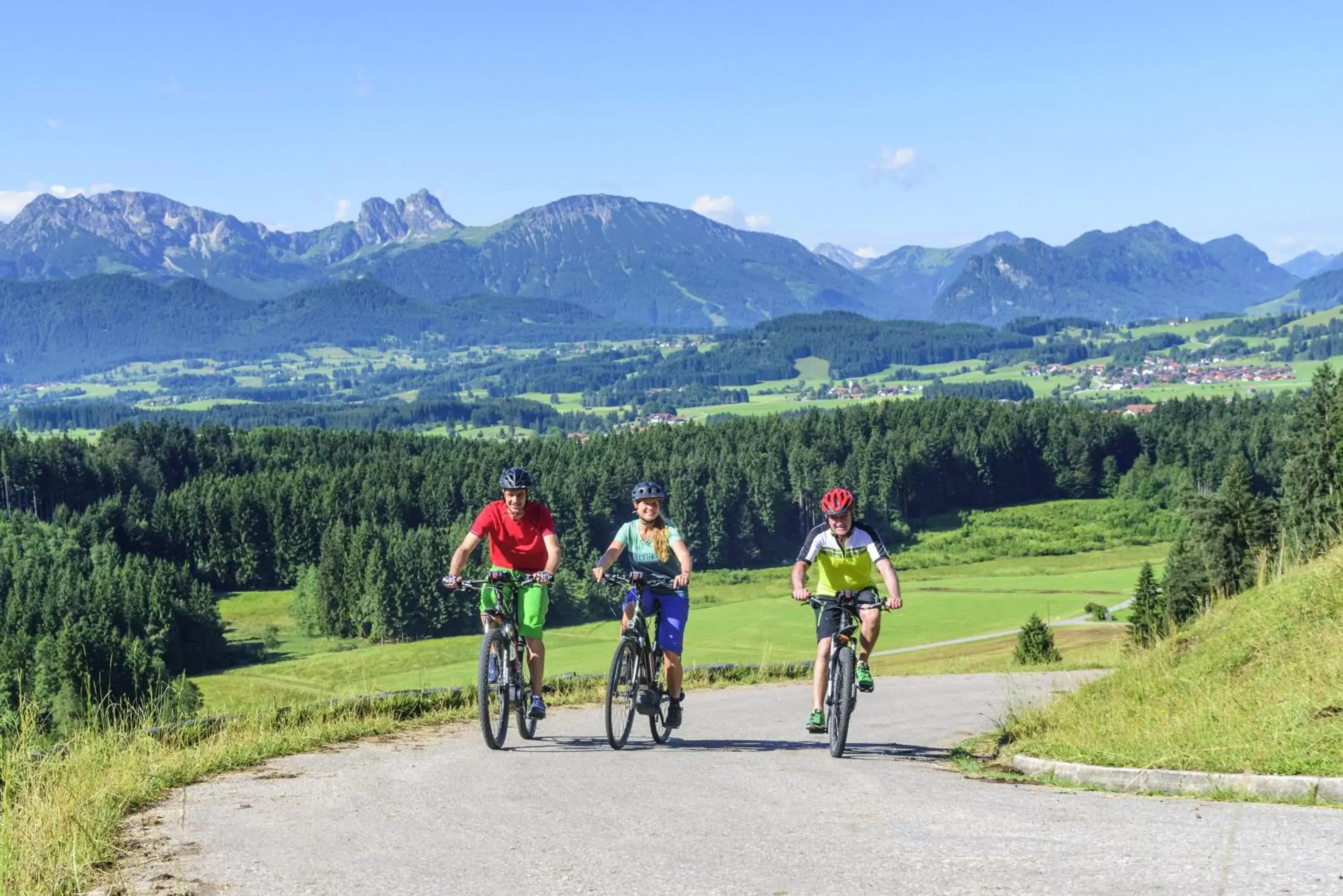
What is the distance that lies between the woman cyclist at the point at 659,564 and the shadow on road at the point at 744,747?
1.73 ft

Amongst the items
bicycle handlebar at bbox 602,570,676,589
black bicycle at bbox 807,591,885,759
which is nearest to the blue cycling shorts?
bicycle handlebar at bbox 602,570,676,589

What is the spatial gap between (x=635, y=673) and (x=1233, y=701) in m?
5.73

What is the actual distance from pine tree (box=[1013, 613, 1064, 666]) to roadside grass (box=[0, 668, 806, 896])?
1792cm

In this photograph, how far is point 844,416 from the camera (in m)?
162

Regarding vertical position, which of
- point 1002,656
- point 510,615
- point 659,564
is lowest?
point 1002,656

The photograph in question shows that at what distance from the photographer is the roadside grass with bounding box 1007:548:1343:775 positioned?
10.1 m

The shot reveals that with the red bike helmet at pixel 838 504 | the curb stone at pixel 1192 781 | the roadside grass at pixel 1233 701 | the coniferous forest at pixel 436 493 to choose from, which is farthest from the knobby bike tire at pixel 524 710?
the coniferous forest at pixel 436 493

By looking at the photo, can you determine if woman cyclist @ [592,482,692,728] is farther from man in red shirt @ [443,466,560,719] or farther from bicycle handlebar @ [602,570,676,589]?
man in red shirt @ [443,466,560,719]

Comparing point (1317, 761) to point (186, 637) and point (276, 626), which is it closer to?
point (186, 637)

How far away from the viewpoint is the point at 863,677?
13.0 metres

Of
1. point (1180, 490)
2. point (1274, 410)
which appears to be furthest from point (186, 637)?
point (1274, 410)

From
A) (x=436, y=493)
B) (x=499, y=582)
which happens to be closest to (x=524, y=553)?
(x=499, y=582)

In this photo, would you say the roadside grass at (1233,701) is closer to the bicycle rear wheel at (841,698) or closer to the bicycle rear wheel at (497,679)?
the bicycle rear wheel at (841,698)

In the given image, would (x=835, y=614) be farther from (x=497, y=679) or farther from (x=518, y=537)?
(x=497, y=679)
